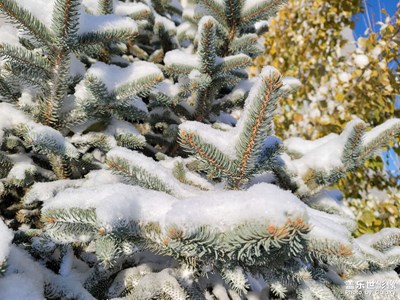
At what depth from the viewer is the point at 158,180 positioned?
117 cm

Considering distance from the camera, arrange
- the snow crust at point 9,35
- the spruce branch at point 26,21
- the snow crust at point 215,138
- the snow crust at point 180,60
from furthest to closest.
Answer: the snow crust at point 180,60 → the snow crust at point 9,35 → the spruce branch at point 26,21 → the snow crust at point 215,138

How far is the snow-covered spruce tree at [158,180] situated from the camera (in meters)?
0.87

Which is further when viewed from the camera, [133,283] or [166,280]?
[133,283]

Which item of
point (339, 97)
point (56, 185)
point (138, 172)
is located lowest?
point (56, 185)

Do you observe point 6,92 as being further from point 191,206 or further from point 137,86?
point 191,206

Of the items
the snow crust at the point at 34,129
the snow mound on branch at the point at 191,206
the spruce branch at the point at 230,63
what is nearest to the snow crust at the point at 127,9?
the spruce branch at the point at 230,63

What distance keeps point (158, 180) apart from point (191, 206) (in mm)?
320

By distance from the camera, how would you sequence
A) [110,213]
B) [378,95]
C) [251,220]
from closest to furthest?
[251,220], [110,213], [378,95]

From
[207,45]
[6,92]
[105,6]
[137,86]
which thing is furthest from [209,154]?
[105,6]

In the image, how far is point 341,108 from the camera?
424 cm

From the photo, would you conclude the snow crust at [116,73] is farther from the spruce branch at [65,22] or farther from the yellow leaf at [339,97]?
the yellow leaf at [339,97]

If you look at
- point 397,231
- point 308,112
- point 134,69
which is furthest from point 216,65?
point 308,112

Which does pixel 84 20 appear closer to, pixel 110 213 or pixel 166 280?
pixel 110 213

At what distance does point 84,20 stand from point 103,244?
1.02 metres
